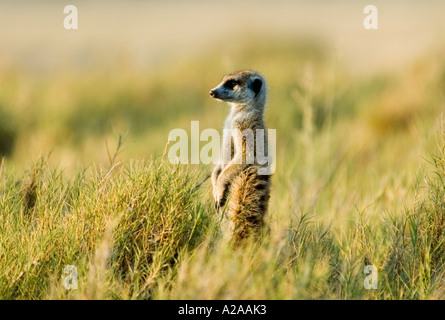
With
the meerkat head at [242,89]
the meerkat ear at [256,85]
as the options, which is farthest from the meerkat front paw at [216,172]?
the meerkat ear at [256,85]

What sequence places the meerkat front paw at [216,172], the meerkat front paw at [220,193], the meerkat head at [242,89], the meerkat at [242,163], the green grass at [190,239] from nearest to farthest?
the green grass at [190,239]
the meerkat at [242,163]
the meerkat front paw at [220,193]
the meerkat front paw at [216,172]
the meerkat head at [242,89]

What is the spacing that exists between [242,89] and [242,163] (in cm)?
68

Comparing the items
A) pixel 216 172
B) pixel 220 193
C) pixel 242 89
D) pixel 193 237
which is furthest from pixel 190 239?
pixel 242 89

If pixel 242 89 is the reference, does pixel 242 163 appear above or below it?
below

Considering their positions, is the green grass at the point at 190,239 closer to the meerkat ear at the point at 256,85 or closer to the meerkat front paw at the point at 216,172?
the meerkat front paw at the point at 216,172

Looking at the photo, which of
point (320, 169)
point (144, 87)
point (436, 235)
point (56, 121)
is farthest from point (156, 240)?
point (144, 87)

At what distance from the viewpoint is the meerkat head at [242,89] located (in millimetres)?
4629

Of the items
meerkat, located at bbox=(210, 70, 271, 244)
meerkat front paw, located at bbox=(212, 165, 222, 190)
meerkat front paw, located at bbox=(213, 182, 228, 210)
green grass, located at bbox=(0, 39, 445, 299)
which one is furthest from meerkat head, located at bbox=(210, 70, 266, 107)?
meerkat front paw, located at bbox=(213, 182, 228, 210)

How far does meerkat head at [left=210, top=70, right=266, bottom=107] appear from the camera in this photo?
4.63 meters

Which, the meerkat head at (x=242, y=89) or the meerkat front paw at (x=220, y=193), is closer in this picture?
the meerkat front paw at (x=220, y=193)

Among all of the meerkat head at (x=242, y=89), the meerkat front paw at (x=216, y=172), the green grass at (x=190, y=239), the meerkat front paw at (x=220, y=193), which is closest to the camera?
the green grass at (x=190, y=239)

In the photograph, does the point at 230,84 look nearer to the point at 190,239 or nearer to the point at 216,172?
the point at 216,172

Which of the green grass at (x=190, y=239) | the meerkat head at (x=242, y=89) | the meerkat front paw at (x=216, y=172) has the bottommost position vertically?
the green grass at (x=190, y=239)

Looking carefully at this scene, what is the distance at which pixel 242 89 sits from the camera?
465 cm
